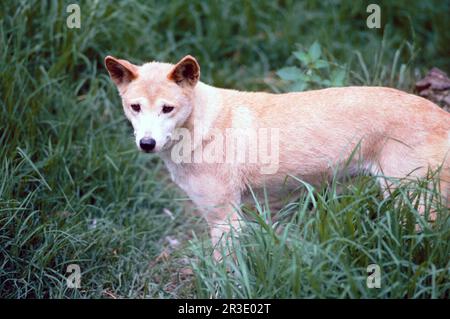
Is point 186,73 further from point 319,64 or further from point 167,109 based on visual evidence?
point 319,64

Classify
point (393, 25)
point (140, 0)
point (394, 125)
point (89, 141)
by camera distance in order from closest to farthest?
point (394, 125) < point (89, 141) < point (140, 0) < point (393, 25)

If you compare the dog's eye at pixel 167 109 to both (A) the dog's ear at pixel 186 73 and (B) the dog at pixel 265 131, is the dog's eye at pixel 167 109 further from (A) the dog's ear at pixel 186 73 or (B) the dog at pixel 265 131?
(A) the dog's ear at pixel 186 73

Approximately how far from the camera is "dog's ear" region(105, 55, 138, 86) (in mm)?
3904

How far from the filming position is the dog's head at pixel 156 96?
12.2 ft

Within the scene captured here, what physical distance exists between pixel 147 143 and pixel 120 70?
64cm

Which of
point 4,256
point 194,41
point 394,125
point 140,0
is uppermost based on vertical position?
point 140,0

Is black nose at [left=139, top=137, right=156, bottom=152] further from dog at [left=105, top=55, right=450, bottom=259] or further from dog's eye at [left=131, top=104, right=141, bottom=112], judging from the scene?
dog's eye at [left=131, top=104, right=141, bottom=112]

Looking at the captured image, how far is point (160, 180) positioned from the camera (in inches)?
216

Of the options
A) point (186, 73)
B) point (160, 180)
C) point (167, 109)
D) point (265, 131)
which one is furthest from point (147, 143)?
point (160, 180)

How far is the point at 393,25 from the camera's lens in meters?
7.06

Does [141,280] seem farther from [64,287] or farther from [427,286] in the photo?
[427,286]

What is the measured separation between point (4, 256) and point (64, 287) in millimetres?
453

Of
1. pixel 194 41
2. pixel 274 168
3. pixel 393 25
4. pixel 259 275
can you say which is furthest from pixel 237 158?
pixel 393 25

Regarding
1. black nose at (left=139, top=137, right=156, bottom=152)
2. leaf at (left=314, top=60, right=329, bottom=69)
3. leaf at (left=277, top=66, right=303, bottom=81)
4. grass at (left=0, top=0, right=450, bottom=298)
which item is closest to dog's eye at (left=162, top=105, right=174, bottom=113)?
black nose at (left=139, top=137, right=156, bottom=152)
